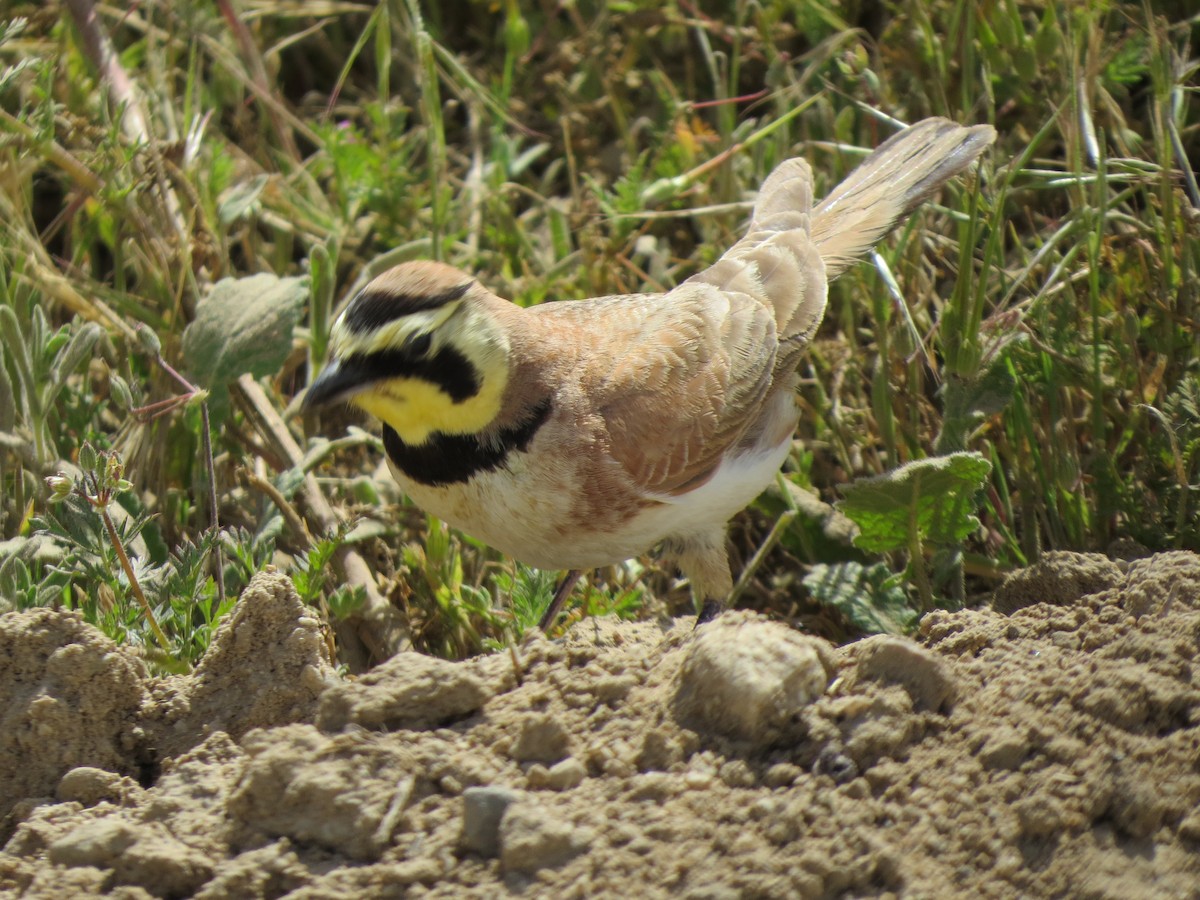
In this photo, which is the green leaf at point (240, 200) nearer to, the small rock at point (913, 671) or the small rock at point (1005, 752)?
the small rock at point (913, 671)

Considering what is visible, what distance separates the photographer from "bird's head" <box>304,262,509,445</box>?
12.0ft

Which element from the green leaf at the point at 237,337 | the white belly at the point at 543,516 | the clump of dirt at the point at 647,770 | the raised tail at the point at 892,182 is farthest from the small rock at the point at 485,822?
the raised tail at the point at 892,182

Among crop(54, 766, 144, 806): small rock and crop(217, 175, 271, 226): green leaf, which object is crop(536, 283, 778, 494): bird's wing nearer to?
crop(217, 175, 271, 226): green leaf

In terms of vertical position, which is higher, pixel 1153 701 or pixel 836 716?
pixel 836 716

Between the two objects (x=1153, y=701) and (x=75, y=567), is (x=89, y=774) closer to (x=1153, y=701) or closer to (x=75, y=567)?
(x=75, y=567)

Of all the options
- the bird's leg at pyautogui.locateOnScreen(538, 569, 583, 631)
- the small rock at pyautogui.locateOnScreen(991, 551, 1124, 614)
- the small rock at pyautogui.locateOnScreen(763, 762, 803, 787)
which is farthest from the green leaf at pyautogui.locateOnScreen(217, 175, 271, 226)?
the small rock at pyautogui.locateOnScreen(763, 762, 803, 787)

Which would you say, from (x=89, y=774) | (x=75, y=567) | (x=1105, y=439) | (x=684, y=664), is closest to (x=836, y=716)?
(x=684, y=664)

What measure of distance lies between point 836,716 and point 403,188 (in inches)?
145

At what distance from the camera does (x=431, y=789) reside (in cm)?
285

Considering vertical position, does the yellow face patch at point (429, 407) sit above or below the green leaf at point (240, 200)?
below

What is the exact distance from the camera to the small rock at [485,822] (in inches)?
106

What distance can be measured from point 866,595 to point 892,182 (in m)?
1.54

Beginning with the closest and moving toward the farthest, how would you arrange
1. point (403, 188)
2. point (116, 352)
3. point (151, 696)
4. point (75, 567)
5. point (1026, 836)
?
point (1026, 836)
point (151, 696)
point (75, 567)
point (116, 352)
point (403, 188)

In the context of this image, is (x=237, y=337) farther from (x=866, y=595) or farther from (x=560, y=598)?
(x=866, y=595)
